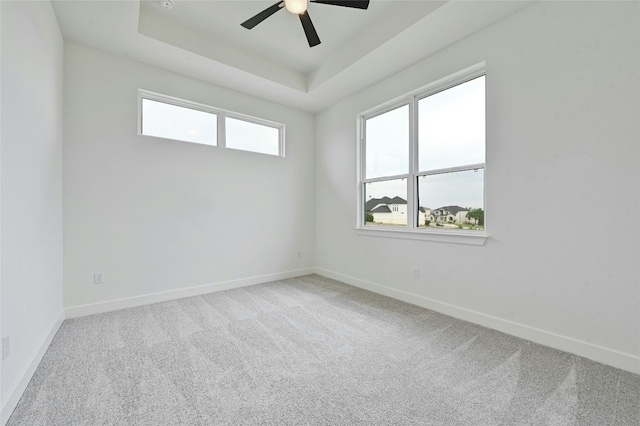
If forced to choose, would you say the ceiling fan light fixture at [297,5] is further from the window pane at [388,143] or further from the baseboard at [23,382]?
the baseboard at [23,382]

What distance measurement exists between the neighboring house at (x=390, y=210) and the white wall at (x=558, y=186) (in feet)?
1.73

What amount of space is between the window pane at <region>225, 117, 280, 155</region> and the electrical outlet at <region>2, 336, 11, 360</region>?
293 cm

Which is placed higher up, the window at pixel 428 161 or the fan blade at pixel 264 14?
the fan blade at pixel 264 14

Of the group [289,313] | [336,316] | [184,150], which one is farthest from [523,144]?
[184,150]

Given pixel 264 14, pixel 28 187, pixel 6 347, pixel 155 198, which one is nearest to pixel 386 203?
pixel 264 14

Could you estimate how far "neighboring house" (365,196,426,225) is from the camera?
3473mm

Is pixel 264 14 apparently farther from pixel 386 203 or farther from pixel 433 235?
pixel 433 235

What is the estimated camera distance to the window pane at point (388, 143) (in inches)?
138

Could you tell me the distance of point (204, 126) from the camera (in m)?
3.73

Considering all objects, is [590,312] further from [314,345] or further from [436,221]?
[314,345]

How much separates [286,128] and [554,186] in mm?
3494

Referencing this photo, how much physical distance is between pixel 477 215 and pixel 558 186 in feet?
2.26

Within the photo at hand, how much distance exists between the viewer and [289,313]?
9.67 feet

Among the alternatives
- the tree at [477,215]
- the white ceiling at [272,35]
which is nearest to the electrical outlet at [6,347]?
the white ceiling at [272,35]
